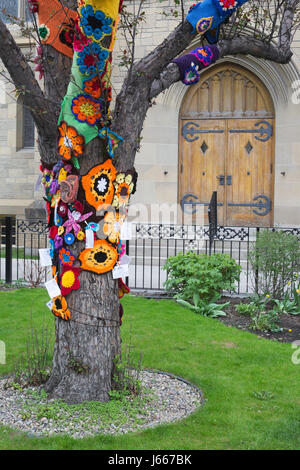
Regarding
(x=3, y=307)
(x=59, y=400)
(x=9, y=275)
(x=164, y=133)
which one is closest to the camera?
(x=59, y=400)

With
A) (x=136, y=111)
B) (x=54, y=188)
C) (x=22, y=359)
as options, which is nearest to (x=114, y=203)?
(x=54, y=188)

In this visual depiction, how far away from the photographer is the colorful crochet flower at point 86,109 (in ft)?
13.2

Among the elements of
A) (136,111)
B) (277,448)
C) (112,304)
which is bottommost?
(277,448)

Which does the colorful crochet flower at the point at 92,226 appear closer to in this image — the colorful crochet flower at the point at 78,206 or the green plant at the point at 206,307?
the colorful crochet flower at the point at 78,206

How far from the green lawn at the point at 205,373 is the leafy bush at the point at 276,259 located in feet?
4.21

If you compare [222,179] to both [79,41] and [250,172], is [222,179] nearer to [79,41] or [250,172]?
[250,172]

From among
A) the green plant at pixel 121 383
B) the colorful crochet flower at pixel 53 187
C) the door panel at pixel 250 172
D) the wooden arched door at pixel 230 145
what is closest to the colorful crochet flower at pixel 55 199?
the colorful crochet flower at pixel 53 187

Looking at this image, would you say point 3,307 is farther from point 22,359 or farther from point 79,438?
point 79,438

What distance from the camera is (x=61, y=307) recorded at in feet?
14.0

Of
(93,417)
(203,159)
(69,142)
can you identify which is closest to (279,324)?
(93,417)

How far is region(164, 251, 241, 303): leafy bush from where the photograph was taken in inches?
301

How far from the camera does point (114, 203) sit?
433 cm

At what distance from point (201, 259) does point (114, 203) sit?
389cm

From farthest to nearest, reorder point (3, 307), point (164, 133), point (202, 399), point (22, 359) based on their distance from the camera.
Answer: point (164, 133), point (3, 307), point (22, 359), point (202, 399)
